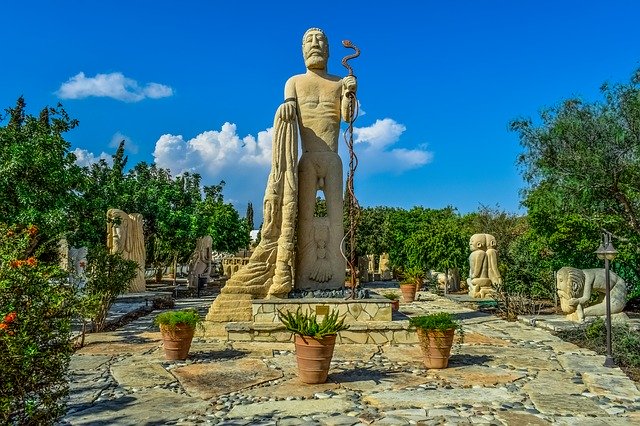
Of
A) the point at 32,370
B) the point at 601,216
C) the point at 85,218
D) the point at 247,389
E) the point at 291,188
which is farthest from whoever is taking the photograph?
the point at 601,216

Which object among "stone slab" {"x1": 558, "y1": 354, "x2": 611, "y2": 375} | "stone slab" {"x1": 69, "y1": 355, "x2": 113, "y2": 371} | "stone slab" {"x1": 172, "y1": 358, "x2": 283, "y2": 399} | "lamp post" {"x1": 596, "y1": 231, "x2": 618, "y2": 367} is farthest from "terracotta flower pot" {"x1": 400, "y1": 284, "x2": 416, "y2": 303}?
"stone slab" {"x1": 69, "y1": 355, "x2": 113, "y2": 371}

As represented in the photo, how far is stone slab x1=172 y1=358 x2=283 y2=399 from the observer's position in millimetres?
5707

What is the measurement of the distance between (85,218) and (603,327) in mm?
10099

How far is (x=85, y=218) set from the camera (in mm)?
11250

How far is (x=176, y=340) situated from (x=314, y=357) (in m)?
2.27

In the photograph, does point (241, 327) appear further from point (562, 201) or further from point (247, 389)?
point (562, 201)

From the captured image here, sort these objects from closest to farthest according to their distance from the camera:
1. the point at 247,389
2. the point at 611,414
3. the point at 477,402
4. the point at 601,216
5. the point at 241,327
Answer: the point at 611,414 → the point at 477,402 → the point at 247,389 → the point at 241,327 → the point at 601,216

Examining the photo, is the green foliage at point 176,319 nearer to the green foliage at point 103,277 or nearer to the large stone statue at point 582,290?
the green foliage at point 103,277

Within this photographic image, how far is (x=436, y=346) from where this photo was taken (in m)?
6.59

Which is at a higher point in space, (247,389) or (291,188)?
(291,188)

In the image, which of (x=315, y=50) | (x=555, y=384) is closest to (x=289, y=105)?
(x=315, y=50)

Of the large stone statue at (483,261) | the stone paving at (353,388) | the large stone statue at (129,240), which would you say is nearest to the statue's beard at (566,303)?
the stone paving at (353,388)

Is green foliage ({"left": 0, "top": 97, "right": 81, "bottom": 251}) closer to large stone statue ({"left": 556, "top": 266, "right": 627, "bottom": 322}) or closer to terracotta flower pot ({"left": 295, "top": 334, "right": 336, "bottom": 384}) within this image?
terracotta flower pot ({"left": 295, "top": 334, "right": 336, "bottom": 384})

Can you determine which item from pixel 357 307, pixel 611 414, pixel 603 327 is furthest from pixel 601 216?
pixel 611 414
